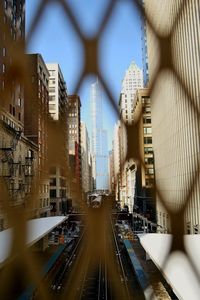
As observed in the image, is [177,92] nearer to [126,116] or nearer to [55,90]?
[126,116]

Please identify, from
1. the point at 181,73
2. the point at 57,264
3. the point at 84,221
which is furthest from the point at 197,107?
the point at 57,264

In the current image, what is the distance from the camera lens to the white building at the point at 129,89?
531 mm

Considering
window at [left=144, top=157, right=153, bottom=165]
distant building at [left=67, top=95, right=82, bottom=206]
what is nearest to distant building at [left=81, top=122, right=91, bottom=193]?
distant building at [left=67, top=95, right=82, bottom=206]

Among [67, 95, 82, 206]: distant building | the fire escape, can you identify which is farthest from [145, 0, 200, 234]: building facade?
the fire escape

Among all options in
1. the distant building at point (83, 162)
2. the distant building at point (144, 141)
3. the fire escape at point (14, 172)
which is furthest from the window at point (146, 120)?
the fire escape at point (14, 172)

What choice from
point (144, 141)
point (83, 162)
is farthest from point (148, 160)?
point (83, 162)

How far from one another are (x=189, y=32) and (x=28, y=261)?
54cm

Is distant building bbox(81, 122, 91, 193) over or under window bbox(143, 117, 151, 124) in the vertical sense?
under

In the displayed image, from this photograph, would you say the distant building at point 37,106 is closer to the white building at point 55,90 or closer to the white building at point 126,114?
the white building at point 55,90

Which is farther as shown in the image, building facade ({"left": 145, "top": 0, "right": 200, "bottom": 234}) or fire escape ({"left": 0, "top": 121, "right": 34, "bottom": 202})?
fire escape ({"left": 0, "top": 121, "right": 34, "bottom": 202})

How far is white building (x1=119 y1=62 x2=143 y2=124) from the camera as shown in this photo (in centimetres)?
53

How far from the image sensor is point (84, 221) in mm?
534

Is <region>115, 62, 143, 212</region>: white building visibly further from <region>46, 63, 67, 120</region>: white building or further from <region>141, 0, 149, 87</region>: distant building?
<region>46, 63, 67, 120</region>: white building

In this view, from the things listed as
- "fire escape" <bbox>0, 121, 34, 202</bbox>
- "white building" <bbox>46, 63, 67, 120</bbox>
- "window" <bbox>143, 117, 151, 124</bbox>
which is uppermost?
"white building" <bbox>46, 63, 67, 120</bbox>
